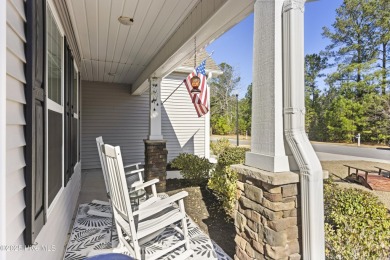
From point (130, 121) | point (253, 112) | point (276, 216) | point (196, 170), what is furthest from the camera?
point (130, 121)

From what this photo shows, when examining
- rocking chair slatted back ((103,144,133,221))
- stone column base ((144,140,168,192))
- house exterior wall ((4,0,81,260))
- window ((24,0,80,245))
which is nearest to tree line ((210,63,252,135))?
stone column base ((144,140,168,192))

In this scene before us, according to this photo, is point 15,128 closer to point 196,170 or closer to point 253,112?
point 253,112

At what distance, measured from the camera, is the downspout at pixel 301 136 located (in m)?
1.37

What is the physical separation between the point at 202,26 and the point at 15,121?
2.03 m

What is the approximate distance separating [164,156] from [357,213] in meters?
3.58

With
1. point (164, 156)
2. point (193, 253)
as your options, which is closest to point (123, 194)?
point (193, 253)

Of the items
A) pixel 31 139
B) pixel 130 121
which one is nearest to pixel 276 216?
pixel 31 139

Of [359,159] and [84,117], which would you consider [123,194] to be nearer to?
[84,117]

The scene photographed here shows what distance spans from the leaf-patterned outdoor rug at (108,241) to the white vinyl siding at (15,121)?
5.47 ft

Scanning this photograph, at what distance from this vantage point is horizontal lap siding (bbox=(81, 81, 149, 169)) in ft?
23.6

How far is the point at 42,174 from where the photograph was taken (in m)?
1.47

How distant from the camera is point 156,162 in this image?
493cm

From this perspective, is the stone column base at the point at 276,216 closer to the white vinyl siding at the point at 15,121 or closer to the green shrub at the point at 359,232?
the green shrub at the point at 359,232

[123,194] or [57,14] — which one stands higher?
[57,14]
